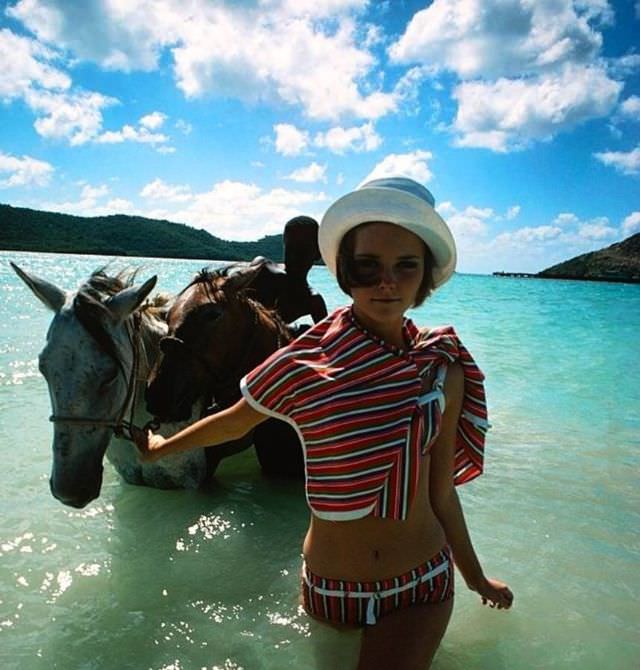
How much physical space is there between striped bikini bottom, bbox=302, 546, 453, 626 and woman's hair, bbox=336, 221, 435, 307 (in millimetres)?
952

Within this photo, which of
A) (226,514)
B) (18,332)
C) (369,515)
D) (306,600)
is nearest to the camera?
(369,515)

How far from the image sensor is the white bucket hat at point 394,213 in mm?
1714

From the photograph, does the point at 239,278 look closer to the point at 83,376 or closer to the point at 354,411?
the point at 83,376

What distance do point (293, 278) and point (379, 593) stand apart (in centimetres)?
346

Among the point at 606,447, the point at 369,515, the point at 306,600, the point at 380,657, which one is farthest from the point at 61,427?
the point at 606,447

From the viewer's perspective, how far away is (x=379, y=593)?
70.3 inches

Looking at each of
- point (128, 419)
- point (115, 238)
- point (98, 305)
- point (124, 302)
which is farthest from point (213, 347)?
point (115, 238)

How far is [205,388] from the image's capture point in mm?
3369

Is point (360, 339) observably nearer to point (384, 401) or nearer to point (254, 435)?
point (384, 401)

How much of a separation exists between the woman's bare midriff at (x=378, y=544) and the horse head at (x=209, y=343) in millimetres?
1568

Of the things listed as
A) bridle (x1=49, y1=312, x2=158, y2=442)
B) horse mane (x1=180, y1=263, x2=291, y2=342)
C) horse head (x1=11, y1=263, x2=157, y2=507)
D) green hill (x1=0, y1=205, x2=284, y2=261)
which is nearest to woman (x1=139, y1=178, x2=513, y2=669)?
bridle (x1=49, y1=312, x2=158, y2=442)

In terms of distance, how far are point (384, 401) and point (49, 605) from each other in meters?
2.31

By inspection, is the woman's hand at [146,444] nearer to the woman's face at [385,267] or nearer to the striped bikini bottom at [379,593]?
the striped bikini bottom at [379,593]

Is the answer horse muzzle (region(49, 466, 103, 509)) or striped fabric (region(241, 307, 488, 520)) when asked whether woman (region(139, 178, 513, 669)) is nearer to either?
striped fabric (region(241, 307, 488, 520))
